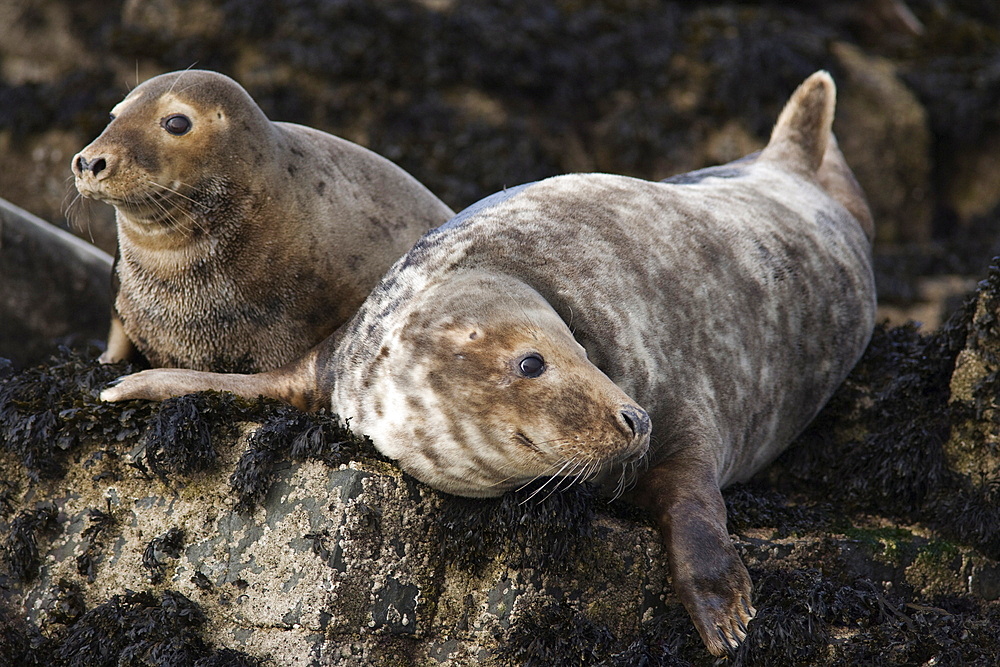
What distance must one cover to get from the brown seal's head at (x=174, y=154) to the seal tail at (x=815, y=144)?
2698 millimetres

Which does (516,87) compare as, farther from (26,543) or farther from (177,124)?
(26,543)

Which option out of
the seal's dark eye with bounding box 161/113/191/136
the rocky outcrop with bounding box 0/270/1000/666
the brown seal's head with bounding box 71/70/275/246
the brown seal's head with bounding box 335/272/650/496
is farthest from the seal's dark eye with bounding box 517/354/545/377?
the seal's dark eye with bounding box 161/113/191/136

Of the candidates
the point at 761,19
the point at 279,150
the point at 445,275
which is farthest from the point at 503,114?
the point at 445,275

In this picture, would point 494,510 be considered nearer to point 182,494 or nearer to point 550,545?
point 550,545

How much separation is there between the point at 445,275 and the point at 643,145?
5.15 m

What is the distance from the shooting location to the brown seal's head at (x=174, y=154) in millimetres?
3463

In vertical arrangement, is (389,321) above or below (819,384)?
above

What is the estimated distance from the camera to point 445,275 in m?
3.25

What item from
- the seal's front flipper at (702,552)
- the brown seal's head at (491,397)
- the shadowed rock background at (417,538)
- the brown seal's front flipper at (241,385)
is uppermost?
the brown seal's head at (491,397)

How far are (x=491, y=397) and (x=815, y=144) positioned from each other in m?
3.14

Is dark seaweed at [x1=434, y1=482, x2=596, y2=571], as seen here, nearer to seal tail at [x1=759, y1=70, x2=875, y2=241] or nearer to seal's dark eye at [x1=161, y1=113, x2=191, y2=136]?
seal's dark eye at [x1=161, y1=113, x2=191, y2=136]

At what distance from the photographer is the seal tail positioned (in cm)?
522

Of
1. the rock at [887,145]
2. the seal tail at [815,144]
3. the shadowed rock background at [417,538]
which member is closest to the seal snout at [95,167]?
the shadowed rock background at [417,538]

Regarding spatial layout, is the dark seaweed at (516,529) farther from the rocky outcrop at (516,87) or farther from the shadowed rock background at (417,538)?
the rocky outcrop at (516,87)
